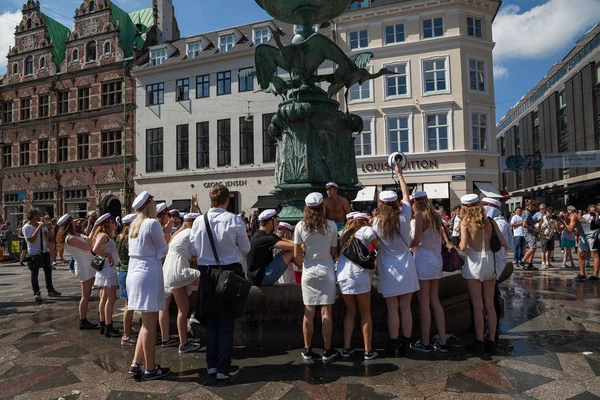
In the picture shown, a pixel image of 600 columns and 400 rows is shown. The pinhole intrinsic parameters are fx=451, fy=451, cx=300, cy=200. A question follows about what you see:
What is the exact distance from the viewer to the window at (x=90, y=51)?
33.8 meters

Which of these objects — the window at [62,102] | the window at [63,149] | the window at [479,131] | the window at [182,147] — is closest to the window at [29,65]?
the window at [62,102]

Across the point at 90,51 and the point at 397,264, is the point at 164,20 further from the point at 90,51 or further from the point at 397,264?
the point at 397,264

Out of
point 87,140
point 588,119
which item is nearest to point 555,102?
point 588,119

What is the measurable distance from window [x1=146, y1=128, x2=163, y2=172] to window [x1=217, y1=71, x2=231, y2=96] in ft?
18.0

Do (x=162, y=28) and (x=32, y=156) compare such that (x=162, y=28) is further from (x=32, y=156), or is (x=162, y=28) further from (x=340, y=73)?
(x=340, y=73)

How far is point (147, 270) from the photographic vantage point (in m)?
4.14

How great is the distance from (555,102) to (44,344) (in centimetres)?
5314

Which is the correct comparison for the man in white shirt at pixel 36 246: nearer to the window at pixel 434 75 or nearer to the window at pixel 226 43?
the window at pixel 434 75

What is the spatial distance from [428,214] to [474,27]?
1039 inches

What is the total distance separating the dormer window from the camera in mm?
32125

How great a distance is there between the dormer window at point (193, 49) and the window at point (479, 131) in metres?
19.1

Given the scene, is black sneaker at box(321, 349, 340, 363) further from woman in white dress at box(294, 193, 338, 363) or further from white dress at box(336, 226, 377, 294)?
white dress at box(336, 226, 377, 294)

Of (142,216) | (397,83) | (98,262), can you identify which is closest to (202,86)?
(397,83)

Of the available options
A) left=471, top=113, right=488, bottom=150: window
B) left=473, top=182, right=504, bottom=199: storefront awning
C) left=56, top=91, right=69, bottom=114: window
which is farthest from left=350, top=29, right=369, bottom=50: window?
left=56, top=91, right=69, bottom=114: window
